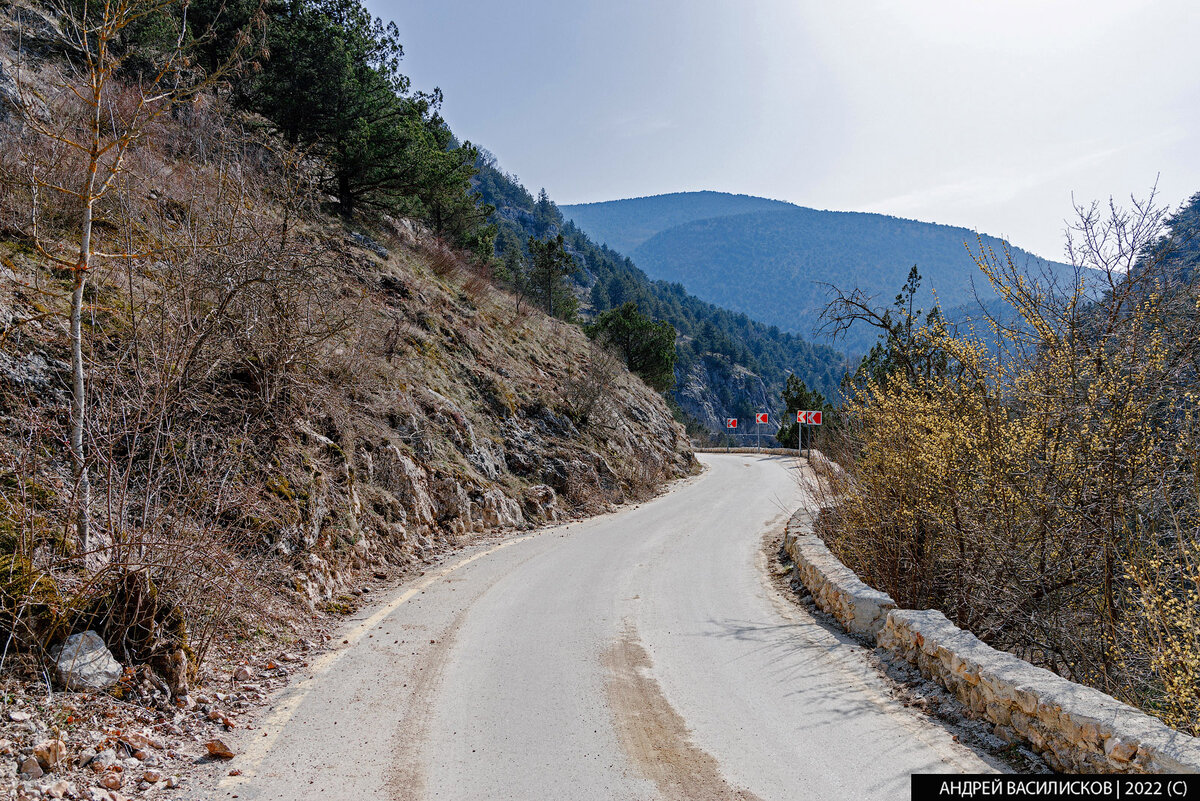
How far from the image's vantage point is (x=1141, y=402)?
5.60 meters

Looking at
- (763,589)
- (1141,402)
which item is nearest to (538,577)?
(763,589)

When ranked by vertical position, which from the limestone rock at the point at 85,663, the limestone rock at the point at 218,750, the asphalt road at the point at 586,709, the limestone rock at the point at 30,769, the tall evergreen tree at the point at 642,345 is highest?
the tall evergreen tree at the point at 642,345

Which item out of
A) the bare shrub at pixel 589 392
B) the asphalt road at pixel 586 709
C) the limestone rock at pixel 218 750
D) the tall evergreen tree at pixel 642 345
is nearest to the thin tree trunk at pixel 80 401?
the limestone rock at pixel 218 750

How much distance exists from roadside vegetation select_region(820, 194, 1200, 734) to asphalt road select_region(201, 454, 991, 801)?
1.71m

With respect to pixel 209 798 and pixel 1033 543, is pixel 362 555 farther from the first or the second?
pixel 1033 543

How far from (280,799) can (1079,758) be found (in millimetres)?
4739

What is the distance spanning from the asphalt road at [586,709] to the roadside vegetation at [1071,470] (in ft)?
5.62

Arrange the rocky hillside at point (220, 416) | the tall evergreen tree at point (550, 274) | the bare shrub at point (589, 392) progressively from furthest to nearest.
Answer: the tall evergreen tree at point (550, 274), the bare shrub at point (589, 392), the rocky hillside at point (220, 416)

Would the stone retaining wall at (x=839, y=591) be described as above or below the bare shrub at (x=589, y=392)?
below

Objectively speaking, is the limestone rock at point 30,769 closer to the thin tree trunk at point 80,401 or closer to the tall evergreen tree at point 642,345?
the thin tree trunk at point 80,401

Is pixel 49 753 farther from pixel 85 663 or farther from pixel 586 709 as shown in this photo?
pixel 586 709

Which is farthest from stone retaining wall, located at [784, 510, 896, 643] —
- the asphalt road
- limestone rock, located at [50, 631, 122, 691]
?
limestone rock, located at [50, 631, 122, 691]

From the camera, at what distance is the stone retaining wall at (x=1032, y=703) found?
3457 millimetres

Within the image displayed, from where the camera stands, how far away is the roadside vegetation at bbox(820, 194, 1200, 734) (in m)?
5.32
